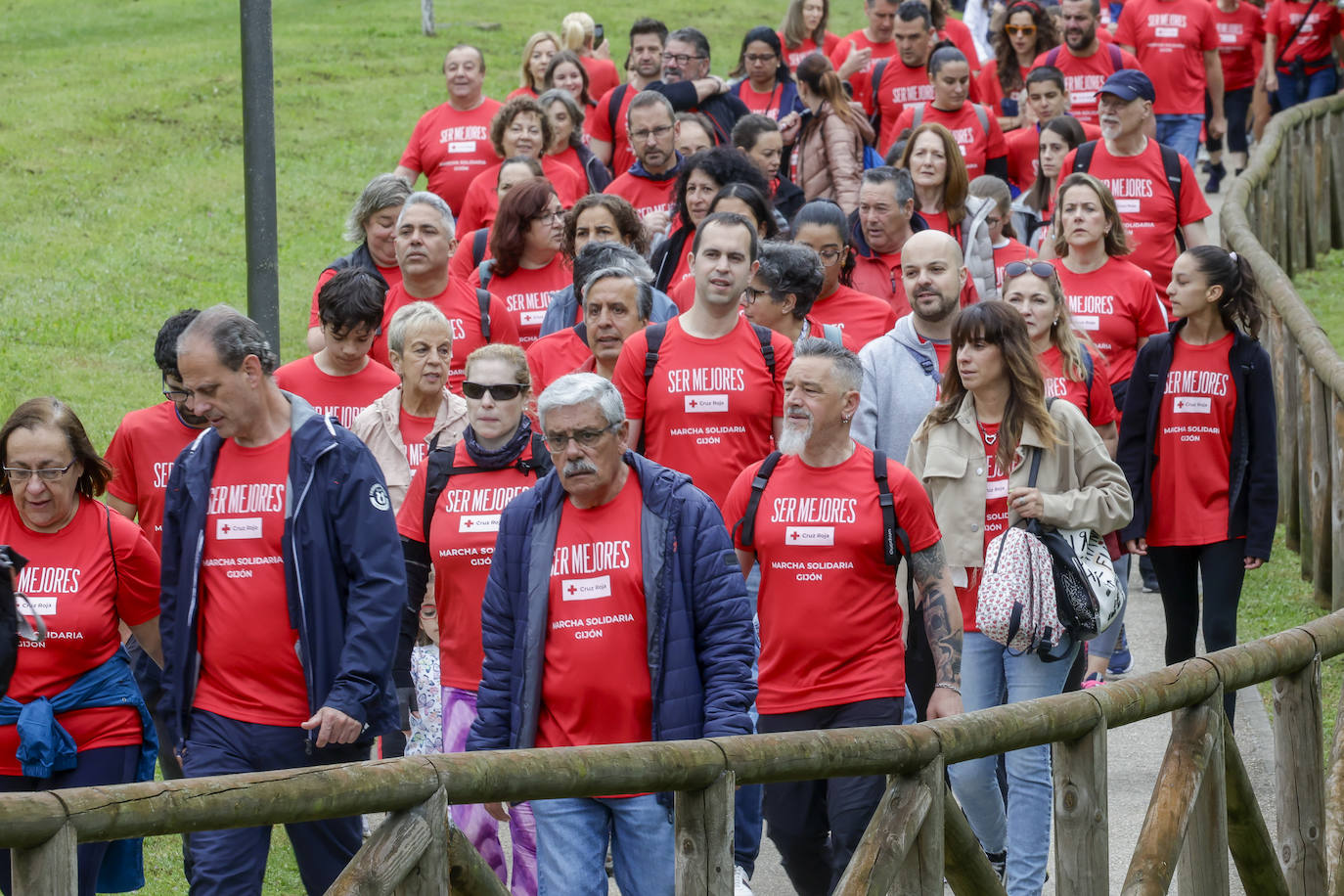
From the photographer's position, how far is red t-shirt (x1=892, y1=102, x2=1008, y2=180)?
40.5ft

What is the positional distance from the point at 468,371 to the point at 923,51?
8.05 metres

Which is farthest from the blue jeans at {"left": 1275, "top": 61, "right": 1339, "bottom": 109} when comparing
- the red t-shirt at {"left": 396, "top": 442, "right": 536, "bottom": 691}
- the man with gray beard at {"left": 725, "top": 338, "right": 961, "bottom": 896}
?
the red t-shirt at {"left": 396, "top": 442, "right": 536, "bottom": 691}

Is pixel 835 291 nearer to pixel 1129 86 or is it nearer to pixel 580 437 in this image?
pixel 1129 86

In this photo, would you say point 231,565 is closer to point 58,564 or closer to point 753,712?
point 58,564

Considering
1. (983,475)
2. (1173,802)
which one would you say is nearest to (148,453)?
(983,475)

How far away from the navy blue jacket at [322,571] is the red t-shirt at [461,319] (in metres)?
2.81

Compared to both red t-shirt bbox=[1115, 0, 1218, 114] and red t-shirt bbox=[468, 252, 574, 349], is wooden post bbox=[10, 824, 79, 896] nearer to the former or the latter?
red t-shirt bbox=[468, 252, 574, 349]

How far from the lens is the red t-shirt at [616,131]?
1272cm

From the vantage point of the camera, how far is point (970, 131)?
12336 millimetres

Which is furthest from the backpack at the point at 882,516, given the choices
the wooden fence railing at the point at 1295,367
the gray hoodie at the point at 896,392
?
the wooden fence railing at the point at 1295,367

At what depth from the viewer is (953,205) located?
32.7 ft

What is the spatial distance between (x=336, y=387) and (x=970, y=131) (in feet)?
19.3

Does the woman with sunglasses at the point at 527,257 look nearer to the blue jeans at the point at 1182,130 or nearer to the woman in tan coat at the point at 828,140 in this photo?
the woman in tan coat at the point at 828,140

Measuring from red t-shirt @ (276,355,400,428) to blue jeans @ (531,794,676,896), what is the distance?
2.72 m
